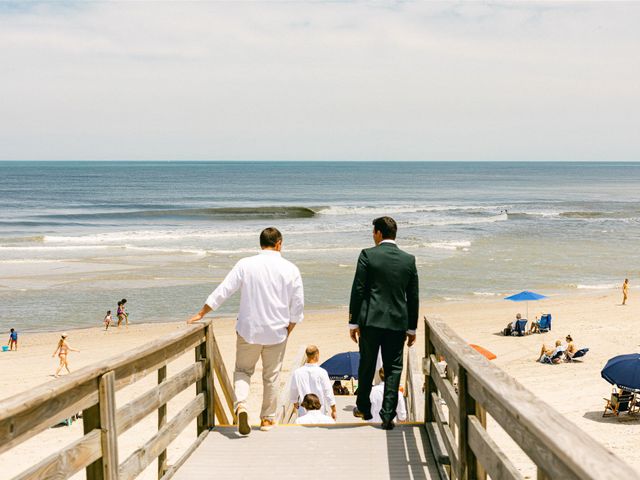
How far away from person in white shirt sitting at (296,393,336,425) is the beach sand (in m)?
3.51

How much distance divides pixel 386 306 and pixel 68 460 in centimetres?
301

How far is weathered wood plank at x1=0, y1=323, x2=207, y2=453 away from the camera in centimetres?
247

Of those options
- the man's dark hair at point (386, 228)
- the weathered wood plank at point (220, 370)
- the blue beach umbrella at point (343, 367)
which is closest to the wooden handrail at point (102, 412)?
the weathered wood plank at point (220, 370)

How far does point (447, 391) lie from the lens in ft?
14.9

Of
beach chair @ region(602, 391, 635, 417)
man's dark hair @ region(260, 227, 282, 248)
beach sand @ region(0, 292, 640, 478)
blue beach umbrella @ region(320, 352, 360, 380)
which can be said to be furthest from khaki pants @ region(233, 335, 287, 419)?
beach chair @ region(602, 391, 635, 417)

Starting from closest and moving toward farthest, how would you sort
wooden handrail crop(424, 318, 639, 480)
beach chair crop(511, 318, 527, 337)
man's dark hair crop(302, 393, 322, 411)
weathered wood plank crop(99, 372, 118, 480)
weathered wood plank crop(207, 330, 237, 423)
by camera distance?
wooden handrail crop(424, 318, 639, 480), weathered wood plank crop(99, 372, 118, 480), weathered wood plank crop(207, 330, 237, 423), man's dark hair crop(302, 393, 322, 411), beach chair crop(511, 318, 527, 337)

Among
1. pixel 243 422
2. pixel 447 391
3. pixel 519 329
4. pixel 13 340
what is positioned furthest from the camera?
pixel 519 329

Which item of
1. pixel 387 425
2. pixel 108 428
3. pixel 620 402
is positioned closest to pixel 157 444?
pixel 108 428

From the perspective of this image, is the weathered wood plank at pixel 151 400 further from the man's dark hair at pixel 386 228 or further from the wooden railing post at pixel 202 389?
the man's dark hair at pixel 386 228

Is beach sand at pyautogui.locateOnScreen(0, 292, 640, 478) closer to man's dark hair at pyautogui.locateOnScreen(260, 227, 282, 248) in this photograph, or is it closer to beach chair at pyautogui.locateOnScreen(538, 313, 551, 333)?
beach chair at pyautogui.locateOnScreen(538, 313, 551, 333)

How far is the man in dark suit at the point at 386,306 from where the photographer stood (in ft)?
17.8

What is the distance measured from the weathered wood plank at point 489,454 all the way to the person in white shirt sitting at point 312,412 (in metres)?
3.03

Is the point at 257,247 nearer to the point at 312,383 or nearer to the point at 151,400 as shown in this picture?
the point at 312,383

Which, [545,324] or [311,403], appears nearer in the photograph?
[311,403]
